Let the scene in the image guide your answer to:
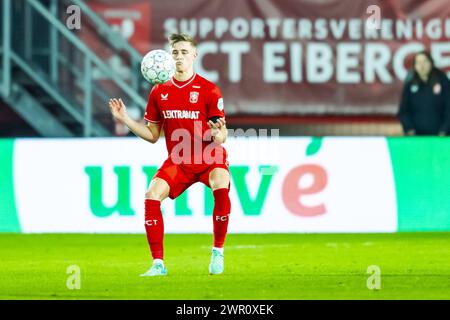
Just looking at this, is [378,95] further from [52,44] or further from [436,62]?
[52,44]

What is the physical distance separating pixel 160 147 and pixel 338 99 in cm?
401

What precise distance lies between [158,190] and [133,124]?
0.53 metres

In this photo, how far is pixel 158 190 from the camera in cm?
1066

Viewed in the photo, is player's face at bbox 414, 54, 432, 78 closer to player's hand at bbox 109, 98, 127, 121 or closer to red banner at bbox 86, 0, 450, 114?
red banner at bbox 86, 0, 450, 114

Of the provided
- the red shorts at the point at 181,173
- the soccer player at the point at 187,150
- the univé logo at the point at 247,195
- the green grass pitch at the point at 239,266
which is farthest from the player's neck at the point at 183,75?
the univé logo at the point at 247,195

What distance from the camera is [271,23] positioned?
59.0 ft

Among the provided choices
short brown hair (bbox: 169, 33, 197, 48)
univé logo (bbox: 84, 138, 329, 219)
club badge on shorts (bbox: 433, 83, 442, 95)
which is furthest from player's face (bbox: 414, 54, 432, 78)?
short brown hair (bbox: 169, 33, 197, 48)

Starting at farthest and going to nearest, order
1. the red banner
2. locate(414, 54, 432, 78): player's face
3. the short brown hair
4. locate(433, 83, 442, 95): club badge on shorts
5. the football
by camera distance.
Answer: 1. the red banner
2. locate(433, 83, 442, 95): club badge on shorts
3. locate(414, 54, 432, 78): player's face
4. the football
5. the short brown hair

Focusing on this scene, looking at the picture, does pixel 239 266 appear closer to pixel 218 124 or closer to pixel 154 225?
pixel 154 225

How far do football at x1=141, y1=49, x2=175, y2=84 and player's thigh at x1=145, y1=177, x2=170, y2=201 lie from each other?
2.78ft

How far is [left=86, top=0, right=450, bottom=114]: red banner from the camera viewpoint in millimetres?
17984
